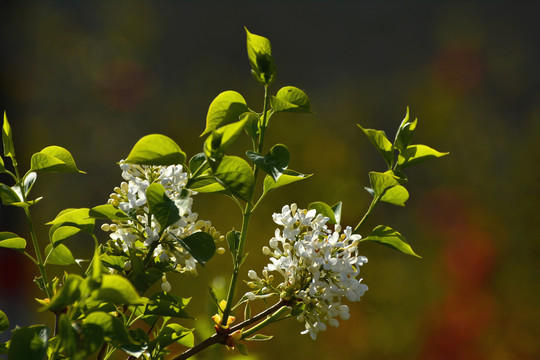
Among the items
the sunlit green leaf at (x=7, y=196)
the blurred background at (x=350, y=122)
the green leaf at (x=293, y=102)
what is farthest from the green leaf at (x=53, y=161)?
the blurred background at (x=350, y=122)

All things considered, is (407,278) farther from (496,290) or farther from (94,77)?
(94,77)

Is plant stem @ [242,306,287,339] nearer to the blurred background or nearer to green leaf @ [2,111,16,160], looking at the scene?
green leaf @ [2,111,16,160]

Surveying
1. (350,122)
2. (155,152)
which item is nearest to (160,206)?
(155,152)

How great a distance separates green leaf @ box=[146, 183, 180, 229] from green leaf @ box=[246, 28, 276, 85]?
0.29ft

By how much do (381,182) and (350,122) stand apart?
1545 millimetres

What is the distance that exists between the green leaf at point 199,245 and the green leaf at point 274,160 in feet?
0.15

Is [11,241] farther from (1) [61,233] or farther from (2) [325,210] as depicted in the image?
(2) [325,210]

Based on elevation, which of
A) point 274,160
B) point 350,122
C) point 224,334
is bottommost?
point 350,122

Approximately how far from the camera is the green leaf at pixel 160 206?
29 cm

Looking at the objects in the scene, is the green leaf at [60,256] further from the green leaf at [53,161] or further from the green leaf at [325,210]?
the green leaf at [325,210]

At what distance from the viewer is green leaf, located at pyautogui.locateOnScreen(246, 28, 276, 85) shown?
33 cm

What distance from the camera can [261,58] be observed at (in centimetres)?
33

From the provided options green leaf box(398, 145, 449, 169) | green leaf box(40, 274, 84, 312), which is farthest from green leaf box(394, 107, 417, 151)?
green leaf box(40, 274, 84, 312)

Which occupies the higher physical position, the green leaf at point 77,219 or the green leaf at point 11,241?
the green leaf at point 77,219
